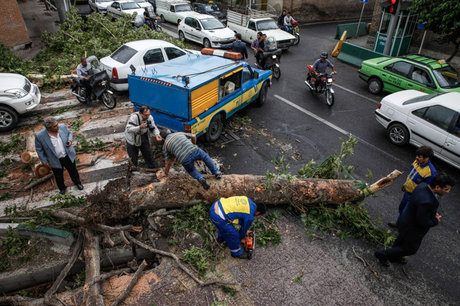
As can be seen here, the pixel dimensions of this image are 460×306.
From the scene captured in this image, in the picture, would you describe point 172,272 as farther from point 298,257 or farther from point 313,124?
point 313,124

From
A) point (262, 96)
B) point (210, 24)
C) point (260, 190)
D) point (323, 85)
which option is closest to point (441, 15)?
point (323, 85)

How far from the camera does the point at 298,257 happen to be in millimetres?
5008

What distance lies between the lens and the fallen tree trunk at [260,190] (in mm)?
5432

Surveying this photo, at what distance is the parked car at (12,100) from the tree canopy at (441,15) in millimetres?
14472

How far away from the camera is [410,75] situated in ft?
34.4

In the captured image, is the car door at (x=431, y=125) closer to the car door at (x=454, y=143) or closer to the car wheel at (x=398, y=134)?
the car door at (x=454, y=143)

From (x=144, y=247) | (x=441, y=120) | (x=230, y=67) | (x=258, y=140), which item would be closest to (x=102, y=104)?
(x=230, y=67)

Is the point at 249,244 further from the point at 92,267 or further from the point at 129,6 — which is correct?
the point at 129,6

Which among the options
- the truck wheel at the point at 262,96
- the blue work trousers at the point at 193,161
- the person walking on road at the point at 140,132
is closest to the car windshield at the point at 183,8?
the truck wheel at the point at 262,96

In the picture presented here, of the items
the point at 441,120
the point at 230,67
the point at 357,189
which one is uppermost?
the point at 230,67

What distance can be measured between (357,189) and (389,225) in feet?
3.17

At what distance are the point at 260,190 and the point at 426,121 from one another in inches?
202

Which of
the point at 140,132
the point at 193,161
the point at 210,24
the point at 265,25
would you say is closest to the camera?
the point at 193,161

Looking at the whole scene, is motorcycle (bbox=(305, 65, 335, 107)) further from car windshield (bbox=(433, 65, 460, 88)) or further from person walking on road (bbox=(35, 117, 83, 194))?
person walking on road (bbox=(35, 117, 83, 194))
